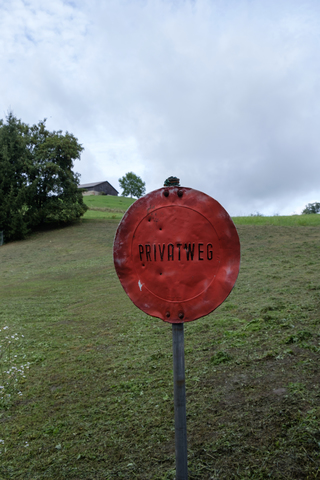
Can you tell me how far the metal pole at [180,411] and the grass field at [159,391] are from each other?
0.57 m

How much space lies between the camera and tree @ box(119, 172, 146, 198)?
93.0 meters

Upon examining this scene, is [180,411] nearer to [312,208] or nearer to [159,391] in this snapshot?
[159,391]

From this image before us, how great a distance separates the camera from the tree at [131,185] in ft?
305

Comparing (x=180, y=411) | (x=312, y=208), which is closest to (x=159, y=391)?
(x=180, y=411)

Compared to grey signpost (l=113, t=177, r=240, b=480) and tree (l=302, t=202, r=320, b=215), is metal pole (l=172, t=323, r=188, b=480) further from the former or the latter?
tree (l=302, t=202, r=320, b=215)

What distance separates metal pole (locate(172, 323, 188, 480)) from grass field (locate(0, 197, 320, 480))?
1.85 ft

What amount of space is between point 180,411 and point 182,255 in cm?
101

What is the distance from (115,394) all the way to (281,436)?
2.09 metres

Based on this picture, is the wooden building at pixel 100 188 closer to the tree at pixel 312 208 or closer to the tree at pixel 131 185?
the tree at pixel 131 185

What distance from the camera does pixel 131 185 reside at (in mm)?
93125

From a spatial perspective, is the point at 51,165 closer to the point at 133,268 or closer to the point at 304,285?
the point at 304,285

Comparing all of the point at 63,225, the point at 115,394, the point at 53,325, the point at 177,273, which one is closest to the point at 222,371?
the point at 115,394

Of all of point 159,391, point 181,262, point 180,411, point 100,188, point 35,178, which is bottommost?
point 159,391

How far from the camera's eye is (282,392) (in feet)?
11.9
